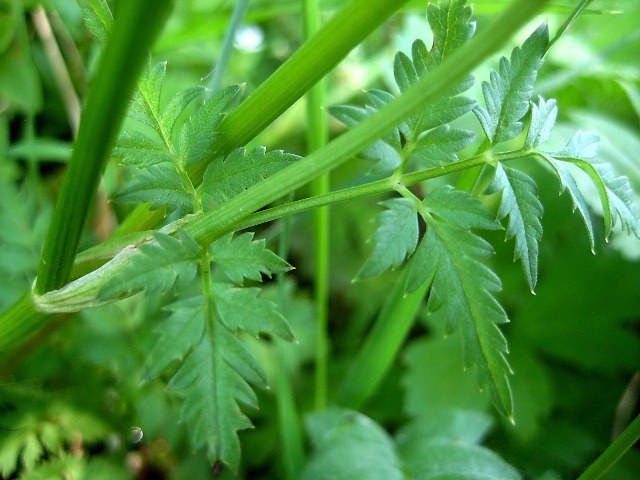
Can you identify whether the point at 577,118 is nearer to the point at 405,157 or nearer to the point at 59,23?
the point at 405,157

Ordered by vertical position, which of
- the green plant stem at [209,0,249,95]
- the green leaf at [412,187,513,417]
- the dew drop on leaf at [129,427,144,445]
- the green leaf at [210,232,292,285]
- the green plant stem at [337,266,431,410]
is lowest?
the dew drop on leaf at [129,427,144,445]

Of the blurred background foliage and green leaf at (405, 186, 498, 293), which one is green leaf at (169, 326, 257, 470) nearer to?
green leaf at (405, 186, 498, 293)

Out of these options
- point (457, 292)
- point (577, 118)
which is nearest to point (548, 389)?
point (577, 118)

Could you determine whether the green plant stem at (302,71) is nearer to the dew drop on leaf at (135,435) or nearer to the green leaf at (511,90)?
the green leaf at (511,90)

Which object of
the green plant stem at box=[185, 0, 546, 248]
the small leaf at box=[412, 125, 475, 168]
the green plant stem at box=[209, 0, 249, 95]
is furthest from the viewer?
the green plant stem at box=[209, 0, 249, 95]

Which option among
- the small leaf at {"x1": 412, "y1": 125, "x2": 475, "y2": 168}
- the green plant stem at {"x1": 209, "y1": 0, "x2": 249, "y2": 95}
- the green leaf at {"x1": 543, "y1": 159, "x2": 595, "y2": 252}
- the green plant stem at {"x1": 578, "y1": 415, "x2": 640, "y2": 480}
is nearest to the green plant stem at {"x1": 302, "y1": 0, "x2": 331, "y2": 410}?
the green plant stem at {"x1": 209, "y1": 0, "x2": 249, "y2": 95}

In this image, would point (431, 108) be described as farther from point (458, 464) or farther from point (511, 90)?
point (458, 464)

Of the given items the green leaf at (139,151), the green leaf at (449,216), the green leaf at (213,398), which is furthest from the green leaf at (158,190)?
the green leaf at (449,216)
